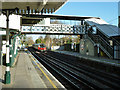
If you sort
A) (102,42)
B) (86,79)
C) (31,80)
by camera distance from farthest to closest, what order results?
(102,42), (86,79), (31,80)

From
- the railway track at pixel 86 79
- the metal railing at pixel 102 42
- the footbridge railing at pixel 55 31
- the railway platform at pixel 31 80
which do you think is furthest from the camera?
the footbridge railing at pixel 55 31

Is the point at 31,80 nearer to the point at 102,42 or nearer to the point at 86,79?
the point at 86,79

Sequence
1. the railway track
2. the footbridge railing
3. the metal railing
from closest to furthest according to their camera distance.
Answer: the railway track, the metal railing, the footbridge railing

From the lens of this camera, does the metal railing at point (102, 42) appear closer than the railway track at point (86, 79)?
No

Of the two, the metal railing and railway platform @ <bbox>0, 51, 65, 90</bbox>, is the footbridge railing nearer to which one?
the metal railing

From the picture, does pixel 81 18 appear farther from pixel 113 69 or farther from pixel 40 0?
pixel 40 0

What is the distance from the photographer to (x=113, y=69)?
18828mm

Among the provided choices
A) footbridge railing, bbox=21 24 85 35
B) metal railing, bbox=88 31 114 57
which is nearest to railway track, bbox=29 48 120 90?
metal railing, bbox=88 31 114 57

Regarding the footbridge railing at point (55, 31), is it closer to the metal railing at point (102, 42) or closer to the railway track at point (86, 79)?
the metal railing at point (102, 42)

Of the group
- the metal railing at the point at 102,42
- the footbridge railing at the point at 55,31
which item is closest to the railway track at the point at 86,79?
the metal railing at the point at 102,42

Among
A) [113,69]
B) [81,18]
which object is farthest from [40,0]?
[81,18]

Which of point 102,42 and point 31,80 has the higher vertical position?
point 102,42

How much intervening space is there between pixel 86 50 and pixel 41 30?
1192cm

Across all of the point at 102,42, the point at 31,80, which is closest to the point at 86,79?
the point at 31,80
